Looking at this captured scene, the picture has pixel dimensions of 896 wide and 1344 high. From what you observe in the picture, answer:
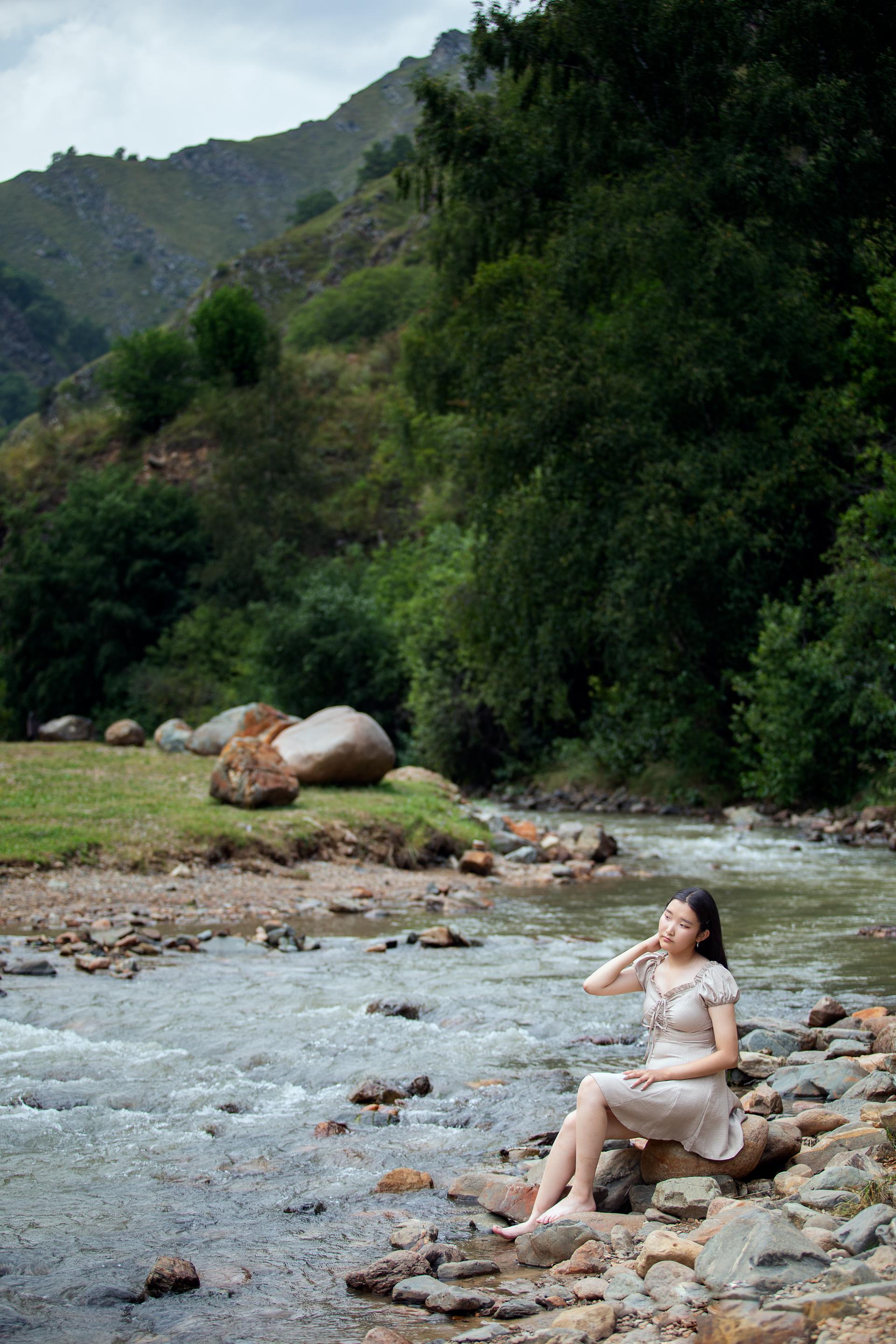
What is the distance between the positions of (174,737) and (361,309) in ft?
147

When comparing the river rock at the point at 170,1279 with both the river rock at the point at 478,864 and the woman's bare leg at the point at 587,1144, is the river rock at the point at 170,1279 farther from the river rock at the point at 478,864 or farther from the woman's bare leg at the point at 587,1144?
the river rock at the point at 478,864

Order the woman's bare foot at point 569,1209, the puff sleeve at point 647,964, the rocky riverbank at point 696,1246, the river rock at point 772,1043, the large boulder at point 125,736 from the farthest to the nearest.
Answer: the large boulder at point 125,736
the river rock at point 772,1043
the puff sleeve at point 647,964
the woman's bare foot at point 569,1209
the rocky riverbank at point 696,1246

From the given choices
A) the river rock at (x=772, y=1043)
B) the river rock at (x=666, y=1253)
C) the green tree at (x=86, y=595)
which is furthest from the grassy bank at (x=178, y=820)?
the green tree at (x=86, y=595)

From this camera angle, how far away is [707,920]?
4508 mm

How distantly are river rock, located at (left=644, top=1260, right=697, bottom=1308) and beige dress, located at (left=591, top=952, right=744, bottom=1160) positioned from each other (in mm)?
885

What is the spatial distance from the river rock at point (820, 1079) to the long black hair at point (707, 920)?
1.22 m

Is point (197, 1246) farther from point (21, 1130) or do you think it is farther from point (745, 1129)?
point (745, 1129)

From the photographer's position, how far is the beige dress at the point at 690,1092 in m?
4.32

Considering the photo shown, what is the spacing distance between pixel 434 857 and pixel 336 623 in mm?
19029

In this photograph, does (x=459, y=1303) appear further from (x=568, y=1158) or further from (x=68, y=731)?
(x=68, y=731)

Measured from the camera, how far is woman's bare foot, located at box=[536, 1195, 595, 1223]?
404 centimetres

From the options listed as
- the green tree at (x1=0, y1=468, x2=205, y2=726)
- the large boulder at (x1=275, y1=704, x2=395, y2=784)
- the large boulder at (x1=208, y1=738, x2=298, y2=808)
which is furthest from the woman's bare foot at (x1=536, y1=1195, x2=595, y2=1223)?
the green tree at (x1=0, y1=468, x2=205, y2=726)

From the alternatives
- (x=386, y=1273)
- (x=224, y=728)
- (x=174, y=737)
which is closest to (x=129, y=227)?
(x=174, y=737)

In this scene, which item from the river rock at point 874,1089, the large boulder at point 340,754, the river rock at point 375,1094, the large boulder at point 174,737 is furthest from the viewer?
the large boulder at point 174,737
